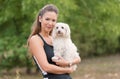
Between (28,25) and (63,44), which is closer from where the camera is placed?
(63,44)

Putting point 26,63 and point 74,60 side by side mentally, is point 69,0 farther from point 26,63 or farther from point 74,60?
point 74,60

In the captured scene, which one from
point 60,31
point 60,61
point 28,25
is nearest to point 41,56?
point 60,61

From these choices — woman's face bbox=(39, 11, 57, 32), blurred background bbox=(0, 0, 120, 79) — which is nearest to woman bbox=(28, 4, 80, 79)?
woman's face bbox=(39, 11, 57, 32)

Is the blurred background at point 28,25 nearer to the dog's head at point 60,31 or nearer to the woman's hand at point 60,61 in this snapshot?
the dog's head at point 60,31

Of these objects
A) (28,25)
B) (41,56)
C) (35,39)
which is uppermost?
(35,39)

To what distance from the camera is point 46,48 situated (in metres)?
5.09

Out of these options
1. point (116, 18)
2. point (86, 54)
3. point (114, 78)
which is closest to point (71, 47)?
point (114, 78)

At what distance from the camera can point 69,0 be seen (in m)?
17.2

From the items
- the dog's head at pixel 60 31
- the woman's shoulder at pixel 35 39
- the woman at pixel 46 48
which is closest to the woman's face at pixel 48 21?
the woman at pixel 46 48

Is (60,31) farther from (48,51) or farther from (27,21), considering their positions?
(27,21)

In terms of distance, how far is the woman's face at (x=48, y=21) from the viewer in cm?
504

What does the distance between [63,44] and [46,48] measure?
1.41 feet

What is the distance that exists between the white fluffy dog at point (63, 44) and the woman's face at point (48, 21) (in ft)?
0.87

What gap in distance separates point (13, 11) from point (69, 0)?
2662 mm
